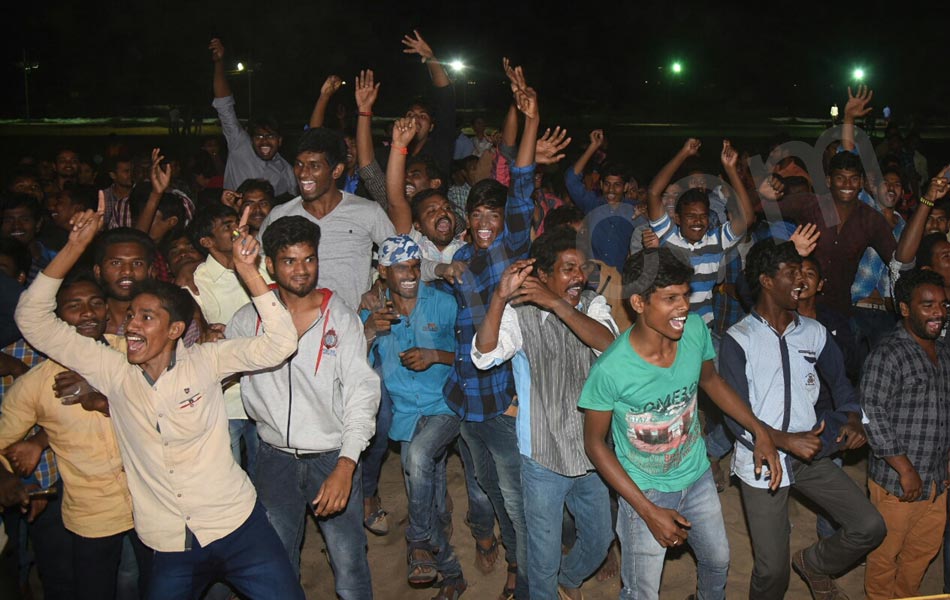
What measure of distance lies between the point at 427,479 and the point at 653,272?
6.11ft

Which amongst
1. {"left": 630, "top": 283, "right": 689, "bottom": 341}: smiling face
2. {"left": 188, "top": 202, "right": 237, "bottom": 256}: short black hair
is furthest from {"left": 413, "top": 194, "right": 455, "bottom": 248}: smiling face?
{"left": 630, "top": 283, "right": 689, "bottom": 341}: smiling face

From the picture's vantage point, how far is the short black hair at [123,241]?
453cm

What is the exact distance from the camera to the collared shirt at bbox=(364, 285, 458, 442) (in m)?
4.75

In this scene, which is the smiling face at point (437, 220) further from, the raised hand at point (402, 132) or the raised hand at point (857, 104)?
the raised hand at point (857, 104)

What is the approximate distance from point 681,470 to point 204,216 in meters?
3.59

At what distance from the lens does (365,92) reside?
241 inches

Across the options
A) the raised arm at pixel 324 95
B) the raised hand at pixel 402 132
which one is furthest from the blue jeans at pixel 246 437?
the raised arm at pixel 324 95

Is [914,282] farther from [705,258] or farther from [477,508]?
[477,508]

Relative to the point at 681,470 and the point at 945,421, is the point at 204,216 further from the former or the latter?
the point at 945,421

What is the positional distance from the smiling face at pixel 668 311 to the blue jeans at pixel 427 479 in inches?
60.1

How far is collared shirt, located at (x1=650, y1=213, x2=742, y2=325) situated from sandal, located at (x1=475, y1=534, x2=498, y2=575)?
2352 mm

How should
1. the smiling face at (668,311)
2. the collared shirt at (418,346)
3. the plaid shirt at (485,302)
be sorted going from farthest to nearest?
the collared shirt at (418,346), the plaid shirt at (485,302), the smiling face at (668,311)

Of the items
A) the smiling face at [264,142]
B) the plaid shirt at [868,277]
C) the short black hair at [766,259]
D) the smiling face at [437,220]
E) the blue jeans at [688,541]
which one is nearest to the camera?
the blue jeans at [688,541]

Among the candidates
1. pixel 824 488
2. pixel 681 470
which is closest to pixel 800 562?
pixel 824 488
